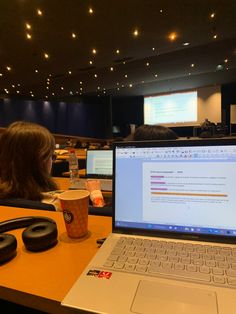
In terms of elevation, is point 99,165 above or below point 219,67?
below

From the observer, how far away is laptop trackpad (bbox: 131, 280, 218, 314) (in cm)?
44

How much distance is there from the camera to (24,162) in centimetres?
129

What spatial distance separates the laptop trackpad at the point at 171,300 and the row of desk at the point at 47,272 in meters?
0.15

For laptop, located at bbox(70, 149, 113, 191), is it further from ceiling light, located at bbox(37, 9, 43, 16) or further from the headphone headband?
ceiling light, located at bbox(37, 9, 43, 16)

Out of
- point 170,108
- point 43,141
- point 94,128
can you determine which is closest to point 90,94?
point 94,128

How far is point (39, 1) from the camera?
3.61m

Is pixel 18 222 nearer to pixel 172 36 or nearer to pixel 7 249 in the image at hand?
pixel 7 249

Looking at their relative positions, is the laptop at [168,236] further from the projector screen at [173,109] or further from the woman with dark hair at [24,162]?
the projector screen at [173,109]

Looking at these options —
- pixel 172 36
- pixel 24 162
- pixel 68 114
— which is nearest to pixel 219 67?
pixel 172 36

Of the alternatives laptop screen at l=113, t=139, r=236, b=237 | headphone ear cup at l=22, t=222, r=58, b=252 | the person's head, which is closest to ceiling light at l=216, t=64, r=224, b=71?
the person's head

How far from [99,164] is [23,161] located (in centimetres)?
100

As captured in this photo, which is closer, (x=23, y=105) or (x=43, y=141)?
(x=43, y=141)

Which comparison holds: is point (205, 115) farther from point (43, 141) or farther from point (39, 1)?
point (43, 141)

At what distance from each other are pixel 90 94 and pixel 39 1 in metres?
7.57
